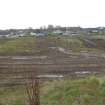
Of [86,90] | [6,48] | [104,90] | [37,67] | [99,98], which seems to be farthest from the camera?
[6,48]

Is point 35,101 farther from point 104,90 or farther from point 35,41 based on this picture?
point 35,41

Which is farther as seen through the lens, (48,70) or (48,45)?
(48,45)

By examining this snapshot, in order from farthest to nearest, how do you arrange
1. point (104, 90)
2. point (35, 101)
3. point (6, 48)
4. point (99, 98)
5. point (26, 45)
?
point (26, 45) → point (6, 48) → point (104, 90) → point (99, 98) → point (35, 101)

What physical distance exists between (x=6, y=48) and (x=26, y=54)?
19.9 feet

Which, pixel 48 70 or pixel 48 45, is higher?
pixel 48 70

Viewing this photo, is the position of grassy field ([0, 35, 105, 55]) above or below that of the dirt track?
below

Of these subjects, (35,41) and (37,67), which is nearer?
(37,67)

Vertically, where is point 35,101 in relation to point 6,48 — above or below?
above

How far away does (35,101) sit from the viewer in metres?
4.51

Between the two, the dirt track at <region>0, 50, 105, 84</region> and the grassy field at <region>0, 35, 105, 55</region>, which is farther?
the grassy field at <region>0, 35, 105, 55</region>

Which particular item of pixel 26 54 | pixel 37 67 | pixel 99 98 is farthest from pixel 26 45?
pixel 99 98

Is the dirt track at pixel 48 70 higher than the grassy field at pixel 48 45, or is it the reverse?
the dirt track at pixel 48 70

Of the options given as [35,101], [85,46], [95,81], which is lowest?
[85,46]

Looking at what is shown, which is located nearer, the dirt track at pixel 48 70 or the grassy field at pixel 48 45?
the dirt track at pixel 48 70
